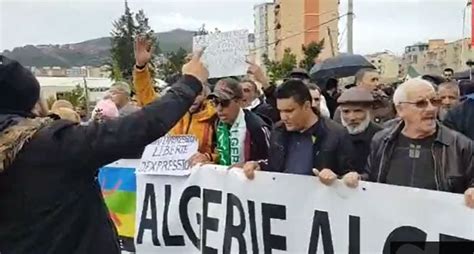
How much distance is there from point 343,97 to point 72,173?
3259 mm

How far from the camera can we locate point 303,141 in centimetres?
505

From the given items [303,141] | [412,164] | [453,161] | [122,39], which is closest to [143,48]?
[303,141]

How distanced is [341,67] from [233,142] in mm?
5692

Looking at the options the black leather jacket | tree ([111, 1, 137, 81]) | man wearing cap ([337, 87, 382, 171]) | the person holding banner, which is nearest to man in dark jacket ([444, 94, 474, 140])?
man wearing cap ([337, 87, 382, 171])

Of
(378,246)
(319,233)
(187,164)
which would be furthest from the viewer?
(187,164)

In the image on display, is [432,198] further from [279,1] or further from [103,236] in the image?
[279,1]

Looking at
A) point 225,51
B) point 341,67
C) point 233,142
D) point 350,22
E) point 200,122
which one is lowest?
point 233,142

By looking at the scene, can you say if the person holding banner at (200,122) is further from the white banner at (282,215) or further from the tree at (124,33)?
the tree at (124,33)

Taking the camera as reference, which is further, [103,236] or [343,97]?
[343,97]

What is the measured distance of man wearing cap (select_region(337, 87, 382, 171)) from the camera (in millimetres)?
5555

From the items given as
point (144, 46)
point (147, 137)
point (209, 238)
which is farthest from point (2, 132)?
point (209, 238)

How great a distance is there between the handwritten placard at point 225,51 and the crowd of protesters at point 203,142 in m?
0.40

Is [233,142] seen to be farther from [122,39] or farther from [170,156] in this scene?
[122,39]

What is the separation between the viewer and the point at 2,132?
3111mm
